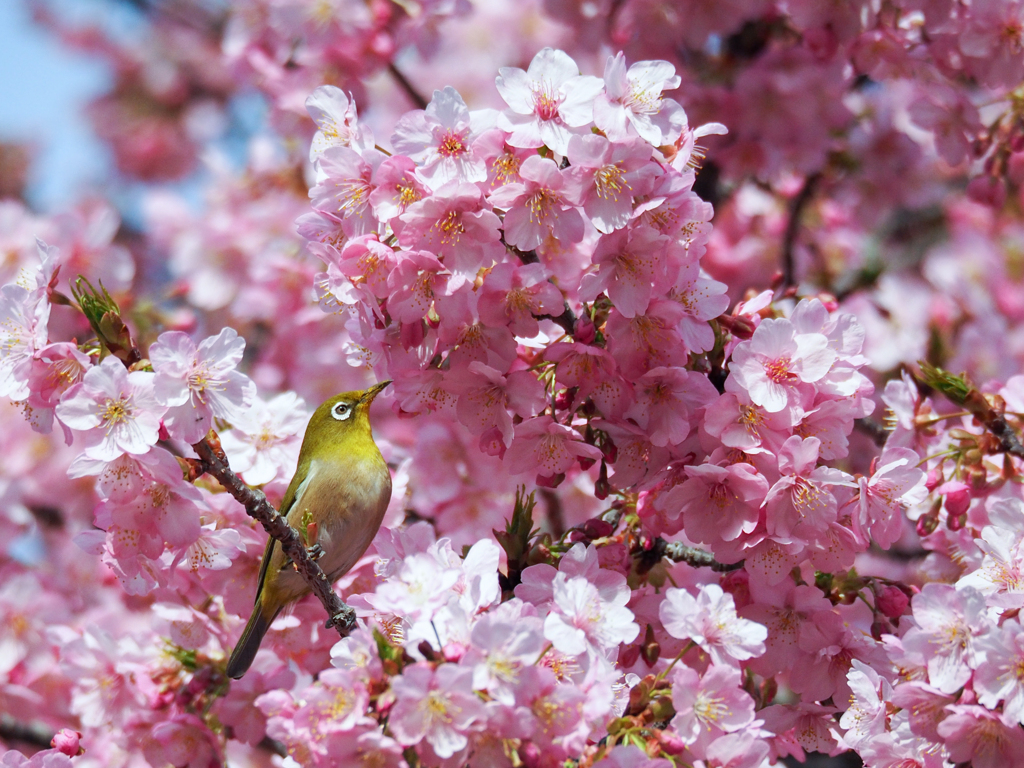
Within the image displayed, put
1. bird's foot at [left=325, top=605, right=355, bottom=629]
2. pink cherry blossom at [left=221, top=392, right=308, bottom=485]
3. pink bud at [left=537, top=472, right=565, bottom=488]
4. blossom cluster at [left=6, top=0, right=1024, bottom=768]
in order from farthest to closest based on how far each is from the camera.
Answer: pink cherry blossom at [left=221, top=392, right=308, bottom=485] → pink bud at [left=537, top=472, right=565, bottom=488] → bird's foot at [left=325, top=605, right=355, bottom=629] → blossom cluster at [left=6, top=0, right=1024, bottom=768]

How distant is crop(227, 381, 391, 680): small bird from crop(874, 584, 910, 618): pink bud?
1.37 meters

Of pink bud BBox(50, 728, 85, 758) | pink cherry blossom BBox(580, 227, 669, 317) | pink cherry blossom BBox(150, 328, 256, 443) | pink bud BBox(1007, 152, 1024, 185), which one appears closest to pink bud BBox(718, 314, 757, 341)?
pink cherry blossom BBox(580, 227, 669, 317)

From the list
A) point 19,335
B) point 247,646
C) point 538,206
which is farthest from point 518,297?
point 247,646

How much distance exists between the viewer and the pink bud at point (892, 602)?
227 cm

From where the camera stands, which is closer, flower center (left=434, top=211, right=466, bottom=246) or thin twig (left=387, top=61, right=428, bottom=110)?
flower center (left=434, top=211, right=466, bottom=246)

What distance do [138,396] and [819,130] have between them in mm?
3315

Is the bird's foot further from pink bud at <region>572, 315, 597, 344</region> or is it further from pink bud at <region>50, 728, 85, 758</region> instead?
pink bud at <region>572, 315, 597, 344</region>

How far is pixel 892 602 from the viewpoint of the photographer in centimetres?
228

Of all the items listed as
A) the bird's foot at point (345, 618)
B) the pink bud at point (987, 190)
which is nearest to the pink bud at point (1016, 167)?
the pink bud at point (987, 190)

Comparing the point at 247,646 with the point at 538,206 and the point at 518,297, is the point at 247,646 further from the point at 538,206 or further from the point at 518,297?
the point at 538,206

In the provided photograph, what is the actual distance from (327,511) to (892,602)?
1.55 metres

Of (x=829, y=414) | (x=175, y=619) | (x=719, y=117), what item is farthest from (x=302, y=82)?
(x=829, y=414)

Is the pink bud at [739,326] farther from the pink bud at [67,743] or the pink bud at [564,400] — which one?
the pink bud at [67,743]

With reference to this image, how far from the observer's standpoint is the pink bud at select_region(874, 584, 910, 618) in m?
2.27
